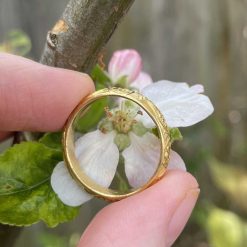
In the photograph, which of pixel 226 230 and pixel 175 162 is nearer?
pixel 175 162

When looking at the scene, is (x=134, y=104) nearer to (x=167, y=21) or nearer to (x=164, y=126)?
(x=164, y=126)

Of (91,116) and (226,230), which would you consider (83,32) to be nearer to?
(91,116)

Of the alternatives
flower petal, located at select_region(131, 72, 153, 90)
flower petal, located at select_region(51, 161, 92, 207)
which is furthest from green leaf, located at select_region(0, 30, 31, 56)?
flower petal, located at select_region(51, 161, 92, 207)

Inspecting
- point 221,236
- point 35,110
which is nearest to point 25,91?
point 35,110

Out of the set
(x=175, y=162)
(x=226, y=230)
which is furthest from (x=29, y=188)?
(x=226, y=230)

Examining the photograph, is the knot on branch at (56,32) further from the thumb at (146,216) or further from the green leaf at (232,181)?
the green leaf at (232,181)

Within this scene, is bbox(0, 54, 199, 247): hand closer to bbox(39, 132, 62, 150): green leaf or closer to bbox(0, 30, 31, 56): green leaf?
bbox(39, 132, 62, 150): green leaf
